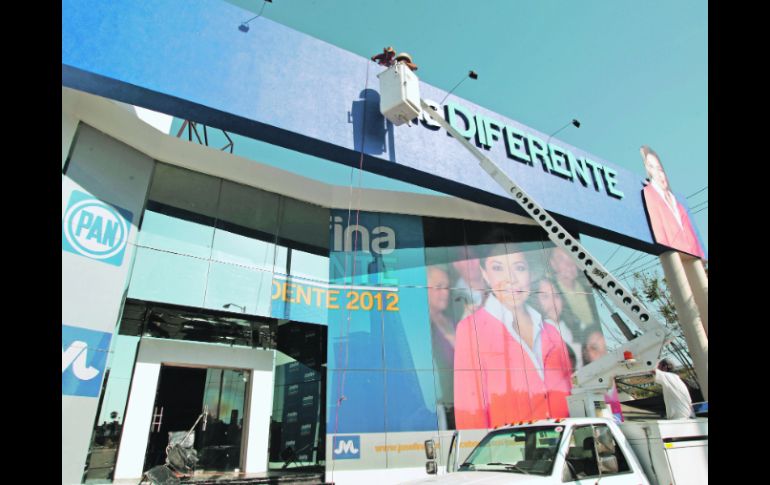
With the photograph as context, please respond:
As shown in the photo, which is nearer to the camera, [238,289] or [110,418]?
[110,418]

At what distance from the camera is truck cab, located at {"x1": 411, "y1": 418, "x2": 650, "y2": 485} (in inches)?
180

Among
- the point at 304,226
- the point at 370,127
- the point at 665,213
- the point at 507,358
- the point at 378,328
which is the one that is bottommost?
the point at 507,358

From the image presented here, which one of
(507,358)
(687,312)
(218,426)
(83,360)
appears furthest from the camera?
(687,312)

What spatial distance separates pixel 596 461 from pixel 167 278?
946 cm

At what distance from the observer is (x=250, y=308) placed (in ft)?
→ 36.9

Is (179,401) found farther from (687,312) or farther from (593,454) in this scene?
(687,312)

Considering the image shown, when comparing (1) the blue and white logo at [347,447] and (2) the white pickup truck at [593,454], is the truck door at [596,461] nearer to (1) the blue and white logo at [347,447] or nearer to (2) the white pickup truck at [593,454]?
(2) the white pickup truck at [593,454]

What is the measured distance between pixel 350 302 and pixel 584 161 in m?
10.3

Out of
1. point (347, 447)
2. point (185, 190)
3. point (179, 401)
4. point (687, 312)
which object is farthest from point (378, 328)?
point (687, 312)


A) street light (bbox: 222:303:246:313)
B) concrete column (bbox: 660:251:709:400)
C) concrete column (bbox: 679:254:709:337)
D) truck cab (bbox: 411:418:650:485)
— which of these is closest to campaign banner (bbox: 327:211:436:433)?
street light (bbox: 222:303:246:313)

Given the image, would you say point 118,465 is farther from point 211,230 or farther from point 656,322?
point 656,322

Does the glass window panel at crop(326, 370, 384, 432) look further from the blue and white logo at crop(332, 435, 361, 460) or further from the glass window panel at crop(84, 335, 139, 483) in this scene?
the glass window panel at crop(84, 335, 139, 483)

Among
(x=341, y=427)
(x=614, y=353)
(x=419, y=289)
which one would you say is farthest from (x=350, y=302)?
(x=614, y=353)

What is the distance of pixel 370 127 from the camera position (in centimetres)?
1139
